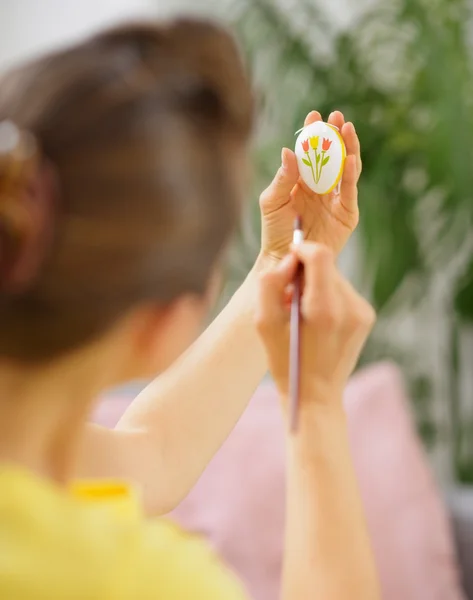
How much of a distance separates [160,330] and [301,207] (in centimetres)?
20

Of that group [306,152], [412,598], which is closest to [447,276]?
[412,598]

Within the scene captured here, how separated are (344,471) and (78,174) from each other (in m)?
0.26

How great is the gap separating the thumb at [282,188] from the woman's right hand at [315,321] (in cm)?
9

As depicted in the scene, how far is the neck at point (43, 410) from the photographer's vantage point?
35 centimetres

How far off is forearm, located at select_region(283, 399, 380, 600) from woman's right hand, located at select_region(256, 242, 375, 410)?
2 cm

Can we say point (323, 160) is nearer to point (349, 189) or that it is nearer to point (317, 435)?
point (349, 189)

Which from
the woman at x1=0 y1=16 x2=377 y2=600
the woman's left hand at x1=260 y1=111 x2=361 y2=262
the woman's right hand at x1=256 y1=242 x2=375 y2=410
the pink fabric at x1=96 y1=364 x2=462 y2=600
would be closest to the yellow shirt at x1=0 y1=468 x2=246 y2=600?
the woman at x1=0 y1=16 x2=377 y2=600

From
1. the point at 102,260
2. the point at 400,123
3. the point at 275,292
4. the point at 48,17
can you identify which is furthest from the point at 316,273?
the point at 48,17

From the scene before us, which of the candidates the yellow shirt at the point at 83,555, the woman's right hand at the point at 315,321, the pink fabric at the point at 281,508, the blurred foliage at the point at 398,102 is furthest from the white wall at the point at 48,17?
the yellow shirt at the point at 83,555

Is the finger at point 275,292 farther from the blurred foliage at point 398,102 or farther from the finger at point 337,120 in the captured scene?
the blurred foliage at point 398,102

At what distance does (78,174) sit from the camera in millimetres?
320

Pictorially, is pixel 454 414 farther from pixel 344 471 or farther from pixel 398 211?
pixel 344 471

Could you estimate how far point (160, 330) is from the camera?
368 millimetres

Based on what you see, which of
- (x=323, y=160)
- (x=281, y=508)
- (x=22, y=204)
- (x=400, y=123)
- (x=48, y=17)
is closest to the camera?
(x=22, y=204)
